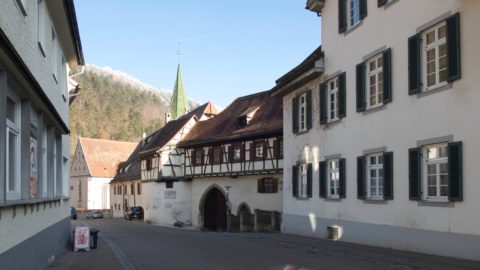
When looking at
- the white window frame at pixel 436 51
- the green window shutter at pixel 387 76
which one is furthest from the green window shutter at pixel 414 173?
the green window shutter at pixel 387 76

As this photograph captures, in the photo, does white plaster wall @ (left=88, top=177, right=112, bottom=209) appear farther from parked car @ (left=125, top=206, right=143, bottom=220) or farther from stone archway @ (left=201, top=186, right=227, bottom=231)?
stone archway @ (left=201, top=186, right=227, bottom=231)

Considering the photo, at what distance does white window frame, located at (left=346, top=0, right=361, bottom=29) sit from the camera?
20.9m

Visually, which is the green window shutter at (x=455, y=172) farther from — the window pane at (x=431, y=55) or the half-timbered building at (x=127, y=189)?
the half-timbered building at (x=127, y=189)

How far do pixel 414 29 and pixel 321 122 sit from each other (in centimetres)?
756

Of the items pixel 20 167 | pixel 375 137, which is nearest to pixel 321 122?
pixel 375 137

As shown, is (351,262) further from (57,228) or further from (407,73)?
(57,228)

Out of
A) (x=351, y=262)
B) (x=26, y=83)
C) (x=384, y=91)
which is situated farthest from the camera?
(x=384, y=91)

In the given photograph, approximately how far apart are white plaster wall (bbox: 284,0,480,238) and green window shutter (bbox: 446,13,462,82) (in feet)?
0.44

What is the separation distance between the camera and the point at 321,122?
23641mm

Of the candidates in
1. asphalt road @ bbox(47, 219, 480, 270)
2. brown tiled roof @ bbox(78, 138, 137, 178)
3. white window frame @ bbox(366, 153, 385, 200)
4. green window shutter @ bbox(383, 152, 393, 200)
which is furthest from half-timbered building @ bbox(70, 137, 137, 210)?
A: green window shutter @ bbox(383, 152, 393, 200)

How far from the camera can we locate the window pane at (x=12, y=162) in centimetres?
860

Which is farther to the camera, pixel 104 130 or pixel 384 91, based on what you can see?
pixel 104 130

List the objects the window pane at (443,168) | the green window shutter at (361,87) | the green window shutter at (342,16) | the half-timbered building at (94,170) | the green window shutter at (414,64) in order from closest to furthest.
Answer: the window pane at (443,168) < the green window shutter at (414,64) < the green window shutter at (361,87) < the green window shutter at (342,16) < the half-timbered building at (94,170)

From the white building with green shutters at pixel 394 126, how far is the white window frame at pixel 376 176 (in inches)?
1.3
